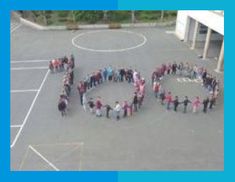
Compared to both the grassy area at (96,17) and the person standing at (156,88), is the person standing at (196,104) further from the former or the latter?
the grassy area at (96,17)

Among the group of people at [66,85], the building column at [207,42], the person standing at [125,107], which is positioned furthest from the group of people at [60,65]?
the building column at [207,42]

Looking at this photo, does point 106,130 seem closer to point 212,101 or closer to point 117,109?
point 117,109

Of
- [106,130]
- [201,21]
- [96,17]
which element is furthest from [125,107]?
[96,17]

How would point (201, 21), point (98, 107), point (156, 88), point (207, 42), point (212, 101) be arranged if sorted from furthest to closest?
point (201, 21) → point (207, 42) → point (156, 88) → point (212, 101) → point (98, 107)

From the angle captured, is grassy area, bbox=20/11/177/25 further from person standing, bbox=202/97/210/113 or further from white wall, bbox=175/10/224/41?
person standing, bbox=202/97/210/113

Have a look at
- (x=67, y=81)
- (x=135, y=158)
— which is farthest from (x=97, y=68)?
(x=135, y=158)

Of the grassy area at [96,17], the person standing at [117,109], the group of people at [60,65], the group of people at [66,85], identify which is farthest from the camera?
the grassy area at [96,17]
